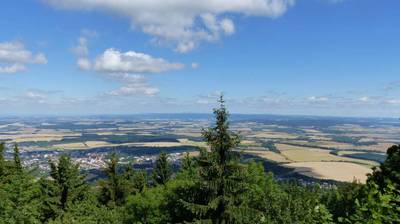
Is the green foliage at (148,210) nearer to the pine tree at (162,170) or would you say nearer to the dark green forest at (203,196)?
the dark green forest at (203,196)

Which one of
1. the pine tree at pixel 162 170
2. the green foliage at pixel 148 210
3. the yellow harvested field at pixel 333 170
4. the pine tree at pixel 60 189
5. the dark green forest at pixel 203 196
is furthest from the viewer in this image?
the yellow harvested field at pixel 333 170

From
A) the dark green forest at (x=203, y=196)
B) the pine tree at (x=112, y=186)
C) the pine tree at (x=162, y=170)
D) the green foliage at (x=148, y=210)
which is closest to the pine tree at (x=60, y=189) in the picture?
the dark green forest at (x=203, y=196)

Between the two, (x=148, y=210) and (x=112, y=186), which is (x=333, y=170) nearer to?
(x=112, y=186)

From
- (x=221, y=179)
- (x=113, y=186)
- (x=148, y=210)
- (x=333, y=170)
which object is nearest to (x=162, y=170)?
(x=113, y=186)

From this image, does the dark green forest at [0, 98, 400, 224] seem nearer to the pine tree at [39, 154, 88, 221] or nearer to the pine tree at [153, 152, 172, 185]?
the pine tree at [39, 154, 88, 221]

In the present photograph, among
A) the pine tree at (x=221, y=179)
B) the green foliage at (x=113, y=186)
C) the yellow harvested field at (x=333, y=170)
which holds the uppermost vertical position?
the pine tree at (x=221, y=179)

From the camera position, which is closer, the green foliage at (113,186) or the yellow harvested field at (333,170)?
the green foliage at (113,186)
